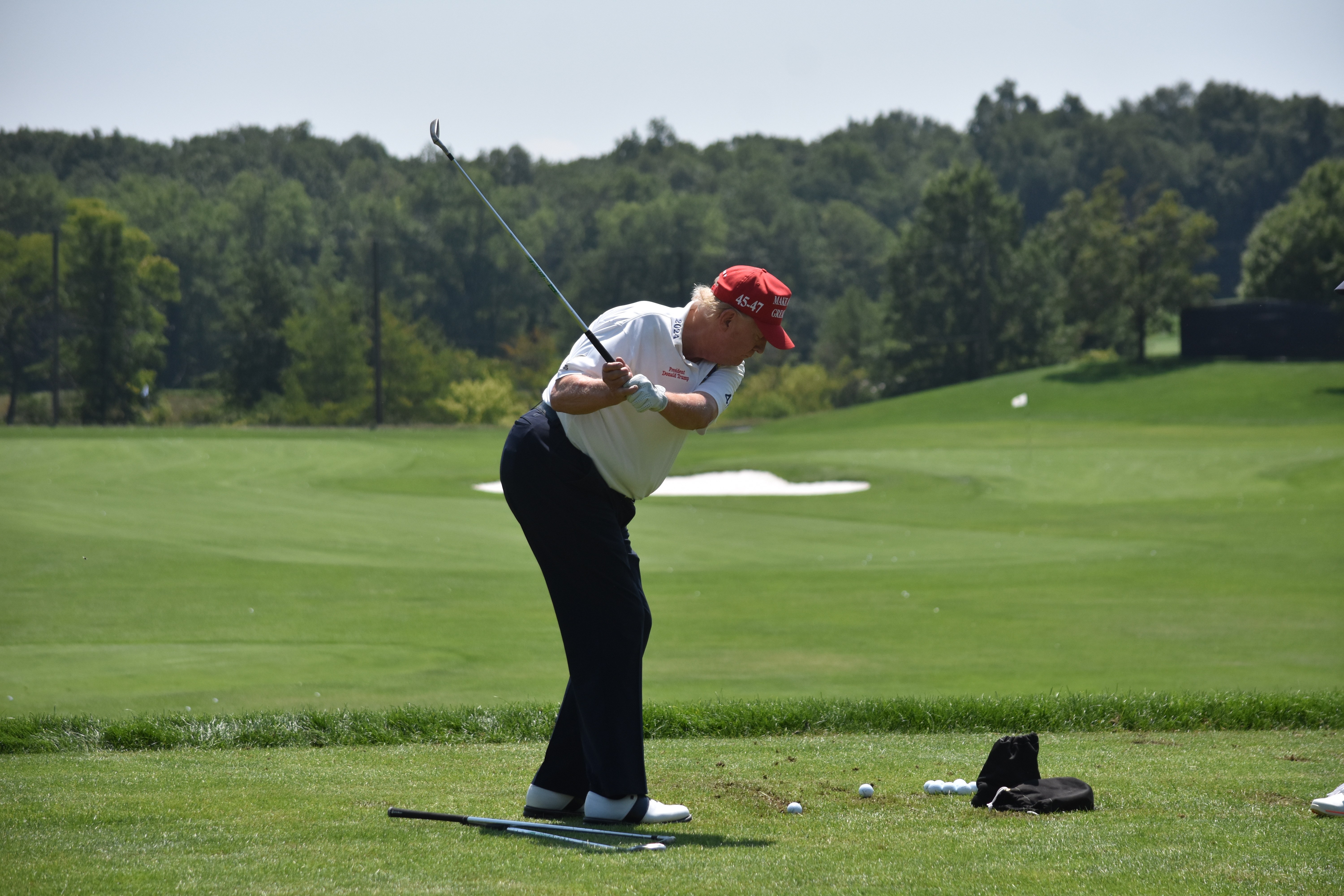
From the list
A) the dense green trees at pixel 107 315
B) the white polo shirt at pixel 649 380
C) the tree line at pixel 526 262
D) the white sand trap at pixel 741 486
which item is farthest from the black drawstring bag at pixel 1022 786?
the dense green trees at pixel 107 315

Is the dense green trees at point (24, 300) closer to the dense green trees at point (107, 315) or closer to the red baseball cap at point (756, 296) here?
the dense green trees at point (107, 315)

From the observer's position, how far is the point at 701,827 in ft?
13.3

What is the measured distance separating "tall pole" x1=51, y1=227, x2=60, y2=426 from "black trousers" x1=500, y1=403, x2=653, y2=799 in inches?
1796

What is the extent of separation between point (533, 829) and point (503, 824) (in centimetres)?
9

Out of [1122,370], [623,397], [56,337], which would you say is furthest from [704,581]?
[1122,370]

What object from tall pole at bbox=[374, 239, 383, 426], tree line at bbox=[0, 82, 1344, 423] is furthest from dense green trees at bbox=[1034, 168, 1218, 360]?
tall pole at bbox=[374, 239, 383, 426]

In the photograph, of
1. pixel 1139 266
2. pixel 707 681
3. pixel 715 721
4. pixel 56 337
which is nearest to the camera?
pixel 715 721

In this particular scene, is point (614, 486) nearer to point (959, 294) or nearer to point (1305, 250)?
point (1305, 250)

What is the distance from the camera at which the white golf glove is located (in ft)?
12.5

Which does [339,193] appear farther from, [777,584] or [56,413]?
[777,584]

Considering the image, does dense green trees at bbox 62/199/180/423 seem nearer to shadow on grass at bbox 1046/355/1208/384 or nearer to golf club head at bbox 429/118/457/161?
shadow on grass at bbox 1046/355/1208/384

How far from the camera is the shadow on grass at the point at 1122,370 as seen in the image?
50.5 m

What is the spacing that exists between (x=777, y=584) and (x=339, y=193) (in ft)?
284

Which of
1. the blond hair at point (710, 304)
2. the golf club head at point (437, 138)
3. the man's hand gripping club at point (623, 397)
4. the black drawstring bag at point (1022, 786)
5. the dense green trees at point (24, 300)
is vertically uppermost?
the dense green trees at point (24, 300)
